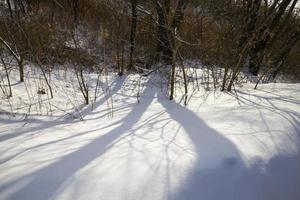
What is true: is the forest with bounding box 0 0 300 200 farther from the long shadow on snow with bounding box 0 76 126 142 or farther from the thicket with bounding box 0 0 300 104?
the thicket with bounding box 0 0 300 104

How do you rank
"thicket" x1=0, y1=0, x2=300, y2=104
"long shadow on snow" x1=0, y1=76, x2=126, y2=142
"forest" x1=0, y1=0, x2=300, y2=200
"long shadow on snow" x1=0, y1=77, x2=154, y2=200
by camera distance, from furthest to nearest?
"thicket" x1=0, y1=0, x2=300, y2=104, "long shadow on snow" x1=0, y1=76, x2=126, y2=142, "forest" x1=0, y1=0, x2=300, y2=200, "long shadow on snow" x1=0, y1=77, x2=154, y2=200

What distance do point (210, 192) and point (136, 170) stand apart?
52 centimetres

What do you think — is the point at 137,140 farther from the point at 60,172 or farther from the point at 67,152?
the point at 60,172

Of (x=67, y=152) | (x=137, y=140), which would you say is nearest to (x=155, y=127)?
(x=137, y=140)

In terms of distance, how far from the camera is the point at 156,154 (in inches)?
85.1

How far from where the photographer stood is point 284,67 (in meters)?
9.34

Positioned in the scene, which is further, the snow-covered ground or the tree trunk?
the tree trunk

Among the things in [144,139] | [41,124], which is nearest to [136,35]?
[41,124]

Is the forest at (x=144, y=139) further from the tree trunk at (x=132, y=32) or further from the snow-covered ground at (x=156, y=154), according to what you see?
the tree trunk at (x=132, y=32)

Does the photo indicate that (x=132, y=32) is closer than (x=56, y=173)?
No

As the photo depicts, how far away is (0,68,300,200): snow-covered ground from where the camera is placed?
5.83ft

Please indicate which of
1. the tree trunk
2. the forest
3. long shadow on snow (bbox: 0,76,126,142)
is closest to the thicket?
the tree trunk

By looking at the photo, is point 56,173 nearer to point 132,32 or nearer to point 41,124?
point 41,124

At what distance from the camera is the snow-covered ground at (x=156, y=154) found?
178 centimetres
